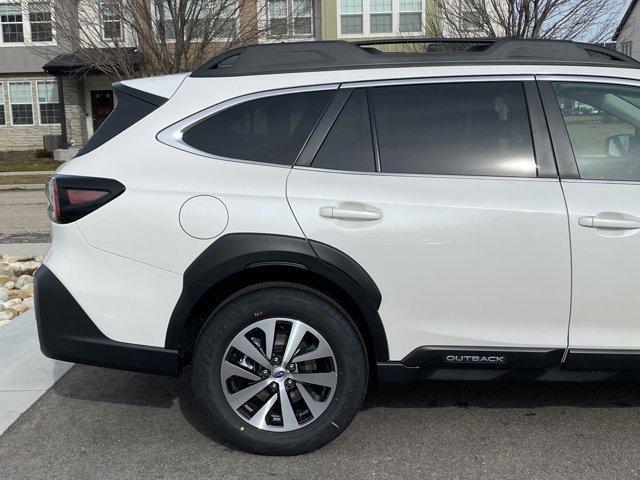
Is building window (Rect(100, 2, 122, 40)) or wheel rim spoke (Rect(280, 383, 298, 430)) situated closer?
wheel rim spoke (Rect(280, 383, 298, 430))

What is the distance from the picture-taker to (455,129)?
10.6 ft

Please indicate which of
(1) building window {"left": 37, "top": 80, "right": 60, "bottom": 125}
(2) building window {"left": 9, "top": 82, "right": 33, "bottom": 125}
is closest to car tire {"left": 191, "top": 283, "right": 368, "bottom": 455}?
(1) building window {"left": 37, "top": 80, "right": 60, "bottom": 125}

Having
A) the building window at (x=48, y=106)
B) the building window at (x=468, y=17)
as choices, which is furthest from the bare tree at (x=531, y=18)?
the building window at (x=48, y=106)

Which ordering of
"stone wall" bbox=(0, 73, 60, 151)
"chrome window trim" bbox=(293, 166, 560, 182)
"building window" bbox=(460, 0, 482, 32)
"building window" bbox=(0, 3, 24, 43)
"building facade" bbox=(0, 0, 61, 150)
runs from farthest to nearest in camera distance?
"stone wall" bbox=(0, 73, 60, 151) < "building facade" bbox=(0, 0, 61, 150) < "building window" bbox=(0, 3, 24, 43) < "building window" bbox=(460, 0, 482, 32) < "chrome window trim" bbox=(293, 166, 560, 182)

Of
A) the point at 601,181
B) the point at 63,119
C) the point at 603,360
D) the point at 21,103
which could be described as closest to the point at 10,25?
the point at 21,103

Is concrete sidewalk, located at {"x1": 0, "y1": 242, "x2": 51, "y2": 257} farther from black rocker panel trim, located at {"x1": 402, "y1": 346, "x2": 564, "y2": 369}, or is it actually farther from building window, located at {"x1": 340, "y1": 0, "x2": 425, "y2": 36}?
building window, located at {"x1": 340, "y1": 0, "x2": 425, "y2": 36}

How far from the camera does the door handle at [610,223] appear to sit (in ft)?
9.94

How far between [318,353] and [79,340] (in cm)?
114

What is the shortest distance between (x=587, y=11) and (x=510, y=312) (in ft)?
38.0

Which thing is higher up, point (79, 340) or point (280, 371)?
point (79, 340)

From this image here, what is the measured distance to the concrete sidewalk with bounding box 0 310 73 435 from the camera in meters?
3.91

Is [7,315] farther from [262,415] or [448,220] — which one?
[448,220]

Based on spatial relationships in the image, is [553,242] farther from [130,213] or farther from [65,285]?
[65,285]

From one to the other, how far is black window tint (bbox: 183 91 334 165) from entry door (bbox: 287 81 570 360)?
13cm
